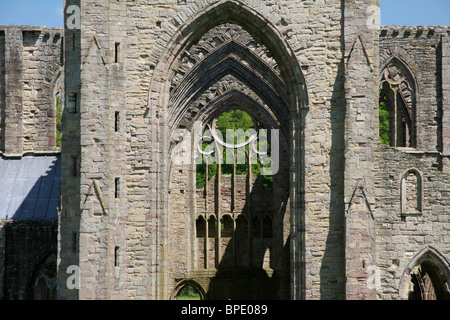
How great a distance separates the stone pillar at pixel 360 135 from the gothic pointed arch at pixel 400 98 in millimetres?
8172

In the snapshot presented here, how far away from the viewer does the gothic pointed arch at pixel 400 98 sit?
23031mm

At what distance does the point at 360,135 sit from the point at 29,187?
30.0 ft

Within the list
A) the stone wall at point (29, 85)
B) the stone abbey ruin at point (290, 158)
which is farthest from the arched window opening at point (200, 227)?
the stone abbey ruin at point (290, 158)

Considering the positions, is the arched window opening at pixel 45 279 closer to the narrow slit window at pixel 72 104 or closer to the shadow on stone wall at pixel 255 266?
the narrow slit window at pixel 72 104

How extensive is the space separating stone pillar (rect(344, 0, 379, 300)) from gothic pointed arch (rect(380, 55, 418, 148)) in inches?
322

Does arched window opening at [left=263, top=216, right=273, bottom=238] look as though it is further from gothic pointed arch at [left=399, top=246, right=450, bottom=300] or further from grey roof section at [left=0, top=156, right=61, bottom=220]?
gothic pointed arch at [left=399, top=246, right=450, bottom=300]

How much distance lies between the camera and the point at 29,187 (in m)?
19.8

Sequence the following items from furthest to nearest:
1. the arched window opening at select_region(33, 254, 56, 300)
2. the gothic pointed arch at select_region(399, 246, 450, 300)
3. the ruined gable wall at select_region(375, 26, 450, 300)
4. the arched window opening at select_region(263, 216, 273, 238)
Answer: the arched window opening at select_region(263, 216, 273, 238), the arched window opening at select_region(33, 254, 56, 300), the gothic pointed arch at select_region(399, 246, 450, 300), the ruined gable wall at select_region(375, 26, 450, 300)

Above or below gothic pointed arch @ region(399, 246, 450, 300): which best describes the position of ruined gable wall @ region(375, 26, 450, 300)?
above

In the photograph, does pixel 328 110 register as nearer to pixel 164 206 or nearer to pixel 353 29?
pixel 353 29

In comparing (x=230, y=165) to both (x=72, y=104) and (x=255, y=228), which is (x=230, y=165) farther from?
(x=72, y=104)

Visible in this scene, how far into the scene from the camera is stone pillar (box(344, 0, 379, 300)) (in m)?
14.5

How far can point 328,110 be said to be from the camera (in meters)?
15.1

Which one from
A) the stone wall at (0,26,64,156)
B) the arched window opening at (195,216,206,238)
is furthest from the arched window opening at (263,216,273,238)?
the stone wall at (0,26,64,156)
